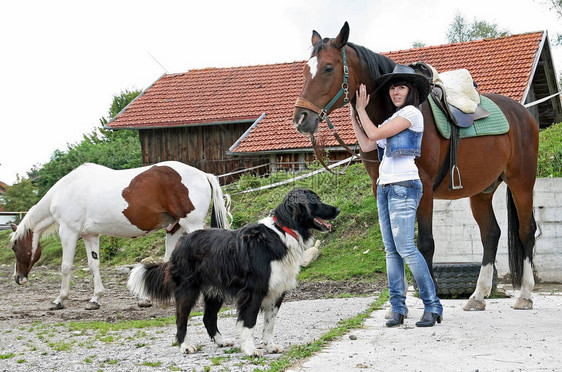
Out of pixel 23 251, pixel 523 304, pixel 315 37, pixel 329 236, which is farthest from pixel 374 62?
pixel 329 236

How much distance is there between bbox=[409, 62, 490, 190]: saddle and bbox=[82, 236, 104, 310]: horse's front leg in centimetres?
561

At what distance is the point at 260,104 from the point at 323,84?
18.2 metres

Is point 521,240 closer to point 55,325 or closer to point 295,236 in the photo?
point 295,236

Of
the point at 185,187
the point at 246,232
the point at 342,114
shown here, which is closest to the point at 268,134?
the point at 342,114

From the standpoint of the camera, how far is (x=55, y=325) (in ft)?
24.2

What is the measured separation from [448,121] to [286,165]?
14691 millimetres

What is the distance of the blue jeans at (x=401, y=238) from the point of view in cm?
523

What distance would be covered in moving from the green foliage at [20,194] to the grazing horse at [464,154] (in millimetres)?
35169

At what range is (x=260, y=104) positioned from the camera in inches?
926

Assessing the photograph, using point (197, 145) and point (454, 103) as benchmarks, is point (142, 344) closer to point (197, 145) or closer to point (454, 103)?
point (454, 103)

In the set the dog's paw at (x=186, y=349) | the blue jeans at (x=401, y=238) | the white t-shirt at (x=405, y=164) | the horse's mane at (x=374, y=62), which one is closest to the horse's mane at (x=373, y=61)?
the horse's mane at (x=374, y=62)

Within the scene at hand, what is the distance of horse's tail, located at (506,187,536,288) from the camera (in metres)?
7.06

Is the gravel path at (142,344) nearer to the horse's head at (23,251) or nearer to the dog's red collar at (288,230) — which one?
the dog's red collar at (288,230)

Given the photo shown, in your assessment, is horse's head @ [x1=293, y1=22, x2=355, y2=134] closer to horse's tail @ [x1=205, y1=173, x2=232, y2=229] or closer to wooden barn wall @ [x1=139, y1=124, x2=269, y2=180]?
horse's tail @ [x1=205, y1=173, x2=232, y2=229]
